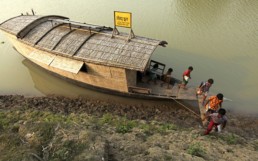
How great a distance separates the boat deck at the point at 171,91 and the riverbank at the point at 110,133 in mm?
786

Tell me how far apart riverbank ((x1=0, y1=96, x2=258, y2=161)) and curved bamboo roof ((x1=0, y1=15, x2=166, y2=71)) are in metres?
2.43

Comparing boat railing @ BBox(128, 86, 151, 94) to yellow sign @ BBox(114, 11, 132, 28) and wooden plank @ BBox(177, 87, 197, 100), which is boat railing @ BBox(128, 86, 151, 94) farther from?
yellow sign @ BBox(114, 11, 132, 28)

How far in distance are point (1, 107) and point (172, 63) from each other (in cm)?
948

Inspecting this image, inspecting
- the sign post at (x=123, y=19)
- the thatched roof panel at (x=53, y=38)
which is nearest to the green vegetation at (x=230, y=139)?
the sign post at (x=123, y=19)

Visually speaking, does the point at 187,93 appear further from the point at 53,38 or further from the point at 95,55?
the point at 53,38

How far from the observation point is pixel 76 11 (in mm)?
18625

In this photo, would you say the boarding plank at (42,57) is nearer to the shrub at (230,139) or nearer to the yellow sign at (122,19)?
the yellow sign at (122,19)

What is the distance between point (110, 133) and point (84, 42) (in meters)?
5.04

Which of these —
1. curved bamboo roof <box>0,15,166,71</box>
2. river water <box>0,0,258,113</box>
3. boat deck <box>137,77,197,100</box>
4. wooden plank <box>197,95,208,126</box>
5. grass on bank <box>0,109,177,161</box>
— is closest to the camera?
grass on bank <box>0,109,177,161</box>

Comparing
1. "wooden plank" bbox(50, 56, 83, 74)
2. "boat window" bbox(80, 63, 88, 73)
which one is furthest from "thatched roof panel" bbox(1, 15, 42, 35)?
"boat window" bbox(80, 63, 88, 73)

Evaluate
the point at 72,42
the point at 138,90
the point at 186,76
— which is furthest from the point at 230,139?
the point at 72,42

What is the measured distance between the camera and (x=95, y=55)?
10531 mm

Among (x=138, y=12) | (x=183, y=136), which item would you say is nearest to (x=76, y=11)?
(x=138, y=12)

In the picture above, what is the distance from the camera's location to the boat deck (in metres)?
10.6
